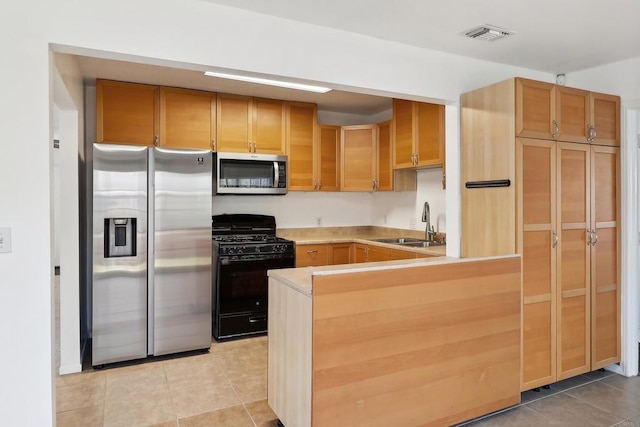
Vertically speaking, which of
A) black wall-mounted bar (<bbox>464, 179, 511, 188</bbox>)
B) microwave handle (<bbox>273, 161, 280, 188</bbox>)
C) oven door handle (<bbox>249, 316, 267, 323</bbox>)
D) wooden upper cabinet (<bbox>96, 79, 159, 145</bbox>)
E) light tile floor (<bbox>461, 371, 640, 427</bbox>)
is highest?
wooden upper cabinet (<bbox>96, 79, 159, 145</bbox>)

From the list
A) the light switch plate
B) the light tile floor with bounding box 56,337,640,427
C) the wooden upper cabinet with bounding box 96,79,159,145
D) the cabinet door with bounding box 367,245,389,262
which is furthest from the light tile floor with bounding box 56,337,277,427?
the wooden upper cabinet with bounding box 96,79,159,145

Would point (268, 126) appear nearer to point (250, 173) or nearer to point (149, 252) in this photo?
point (250, 173)

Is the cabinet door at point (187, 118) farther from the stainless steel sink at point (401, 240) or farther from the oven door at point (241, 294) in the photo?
the stainless steel sink at point (401, 240)

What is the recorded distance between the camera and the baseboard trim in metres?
3.33

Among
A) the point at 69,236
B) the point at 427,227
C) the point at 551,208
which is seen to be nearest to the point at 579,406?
the point at 551,208

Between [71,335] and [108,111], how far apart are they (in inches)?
78.9

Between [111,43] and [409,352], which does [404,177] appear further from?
[111,43]

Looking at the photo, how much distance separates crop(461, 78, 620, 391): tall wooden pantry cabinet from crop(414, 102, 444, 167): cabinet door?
71cm

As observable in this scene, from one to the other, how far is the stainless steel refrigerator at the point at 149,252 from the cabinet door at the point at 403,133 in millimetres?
2009

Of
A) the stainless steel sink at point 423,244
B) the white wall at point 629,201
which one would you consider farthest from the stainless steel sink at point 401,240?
the white wall at point 629,201

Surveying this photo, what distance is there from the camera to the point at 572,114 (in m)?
3.05

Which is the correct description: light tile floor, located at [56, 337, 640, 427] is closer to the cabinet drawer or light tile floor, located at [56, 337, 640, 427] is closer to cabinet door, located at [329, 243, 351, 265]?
the cabinet drawer

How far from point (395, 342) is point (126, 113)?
324 centimetres

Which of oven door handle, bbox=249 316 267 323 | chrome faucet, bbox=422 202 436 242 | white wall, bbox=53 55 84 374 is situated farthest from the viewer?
chrome faucet, bbox=422 202 436 242
